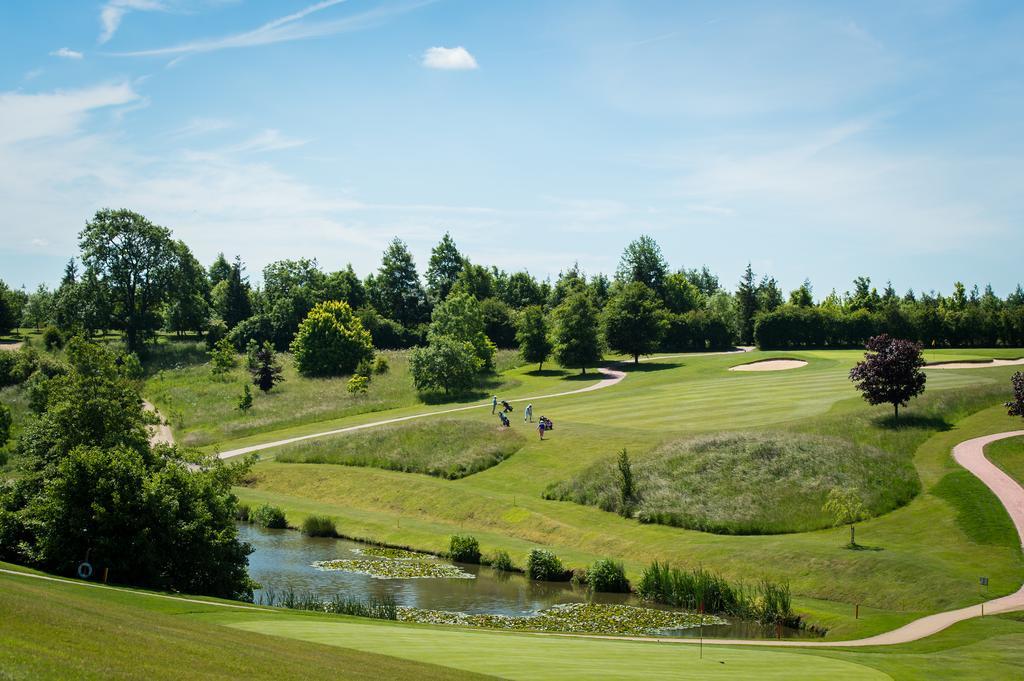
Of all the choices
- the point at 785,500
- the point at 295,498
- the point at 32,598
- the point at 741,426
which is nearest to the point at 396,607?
the point at 32,598

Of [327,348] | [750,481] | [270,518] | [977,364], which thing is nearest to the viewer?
[750,481]

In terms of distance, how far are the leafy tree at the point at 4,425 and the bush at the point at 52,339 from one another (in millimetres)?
40440

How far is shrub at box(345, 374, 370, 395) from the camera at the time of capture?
274 feet

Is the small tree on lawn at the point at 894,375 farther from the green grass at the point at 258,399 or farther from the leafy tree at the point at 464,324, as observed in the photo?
the leafy tree at the point at 464,324

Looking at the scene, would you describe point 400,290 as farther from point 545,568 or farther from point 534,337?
point 545,568

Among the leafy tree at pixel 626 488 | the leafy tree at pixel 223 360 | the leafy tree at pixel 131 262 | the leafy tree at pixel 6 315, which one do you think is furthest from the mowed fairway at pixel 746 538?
the leafy tree at pixel 6 315

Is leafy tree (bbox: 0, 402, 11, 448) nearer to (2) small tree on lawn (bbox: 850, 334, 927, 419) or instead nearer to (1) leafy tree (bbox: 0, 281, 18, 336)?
(2) small tree on lawn (bbox: 850, 334, 927, 419)

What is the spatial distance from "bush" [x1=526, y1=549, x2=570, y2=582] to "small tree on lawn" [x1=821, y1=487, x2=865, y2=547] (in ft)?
39.4

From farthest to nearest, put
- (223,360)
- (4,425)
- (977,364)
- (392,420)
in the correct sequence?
(223,360), (977,364), (392,420), (4,425)

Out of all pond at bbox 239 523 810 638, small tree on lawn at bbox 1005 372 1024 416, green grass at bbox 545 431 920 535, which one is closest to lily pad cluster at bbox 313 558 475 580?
pond at bbox 239 523 810 638

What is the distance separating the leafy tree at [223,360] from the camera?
3776 inches

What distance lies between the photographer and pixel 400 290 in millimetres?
133625

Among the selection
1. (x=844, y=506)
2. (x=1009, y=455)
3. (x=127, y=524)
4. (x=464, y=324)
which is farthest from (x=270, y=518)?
(x=464, y=324)

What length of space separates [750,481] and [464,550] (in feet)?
49.7
